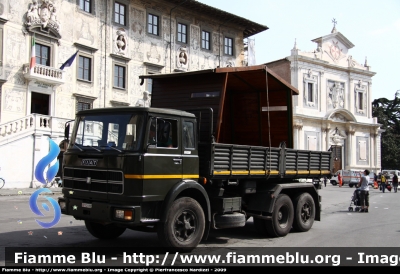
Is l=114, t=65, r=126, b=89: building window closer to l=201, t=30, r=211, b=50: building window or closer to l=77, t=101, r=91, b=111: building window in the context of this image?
l=77, t=101, r=91, b=111: building window

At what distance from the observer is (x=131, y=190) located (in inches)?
291

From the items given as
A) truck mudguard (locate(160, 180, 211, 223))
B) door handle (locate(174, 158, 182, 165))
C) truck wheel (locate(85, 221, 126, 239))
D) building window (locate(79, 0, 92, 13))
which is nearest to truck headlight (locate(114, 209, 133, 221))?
truck mudguard (locate(160, 180, 211, 223))

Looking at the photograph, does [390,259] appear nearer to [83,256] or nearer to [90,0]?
[83,256]

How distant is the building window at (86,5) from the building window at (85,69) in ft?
10.2

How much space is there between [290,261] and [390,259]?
1889 millimetres

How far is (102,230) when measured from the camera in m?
9.40

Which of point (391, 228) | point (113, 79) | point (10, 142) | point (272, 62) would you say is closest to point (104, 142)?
point (391, 228)

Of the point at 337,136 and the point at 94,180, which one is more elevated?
the point at 337,136

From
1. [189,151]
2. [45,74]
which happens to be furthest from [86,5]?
[189,151]

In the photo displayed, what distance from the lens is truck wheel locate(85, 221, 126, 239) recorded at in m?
9.32

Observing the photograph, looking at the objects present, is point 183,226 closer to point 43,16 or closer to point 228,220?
point 228,220

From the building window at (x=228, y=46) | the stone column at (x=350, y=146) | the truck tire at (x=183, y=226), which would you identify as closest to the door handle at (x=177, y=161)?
the truck tire at (x=183, y=226)

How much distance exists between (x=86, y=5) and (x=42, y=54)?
470 centimetres

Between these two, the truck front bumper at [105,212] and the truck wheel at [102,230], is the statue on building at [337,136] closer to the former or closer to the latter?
the truck wheel at [102,230]
